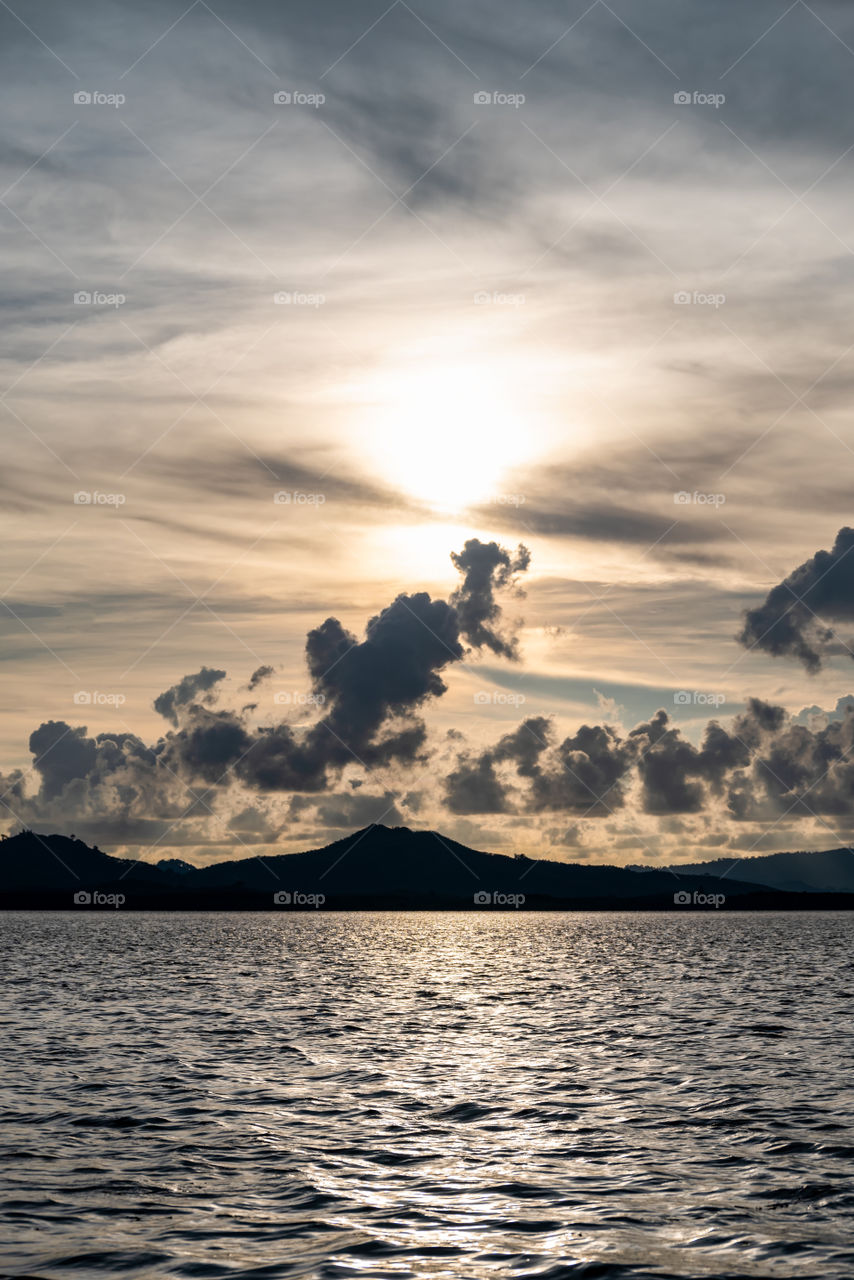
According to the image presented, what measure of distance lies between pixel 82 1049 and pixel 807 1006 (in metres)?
43.0

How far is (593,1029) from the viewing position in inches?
2267

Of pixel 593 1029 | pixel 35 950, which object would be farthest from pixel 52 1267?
pixel 35 950

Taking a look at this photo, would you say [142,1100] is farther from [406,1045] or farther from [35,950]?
[35,950]

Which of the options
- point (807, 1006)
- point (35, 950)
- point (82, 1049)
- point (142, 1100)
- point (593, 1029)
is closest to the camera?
point (142, 1100)

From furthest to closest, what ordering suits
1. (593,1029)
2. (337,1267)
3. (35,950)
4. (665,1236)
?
(35,950) < (593,1029) < (665,1236) < (337,1267)

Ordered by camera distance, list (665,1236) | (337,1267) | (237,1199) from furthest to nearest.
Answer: (237,1199)
(665,1236)
(337,1267)

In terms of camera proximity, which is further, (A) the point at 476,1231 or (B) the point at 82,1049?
(B) the point at 82,1049

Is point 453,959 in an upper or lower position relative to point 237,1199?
lower

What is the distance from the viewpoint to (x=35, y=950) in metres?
151

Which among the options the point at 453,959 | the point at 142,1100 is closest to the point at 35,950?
the point at 453,959

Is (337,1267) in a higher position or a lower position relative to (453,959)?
higher

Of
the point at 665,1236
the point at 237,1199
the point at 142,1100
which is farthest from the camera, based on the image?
the point at 142,1100

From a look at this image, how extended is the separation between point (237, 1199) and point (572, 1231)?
7698 millimetres

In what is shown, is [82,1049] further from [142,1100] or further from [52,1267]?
[52,1267]
